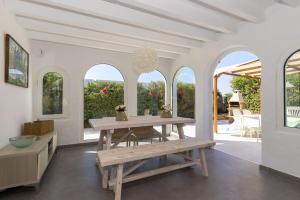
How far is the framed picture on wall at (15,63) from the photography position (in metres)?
2.63

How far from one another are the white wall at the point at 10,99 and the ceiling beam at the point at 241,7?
2854 mm

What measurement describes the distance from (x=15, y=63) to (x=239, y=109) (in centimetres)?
718

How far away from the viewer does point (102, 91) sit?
4.98 meters

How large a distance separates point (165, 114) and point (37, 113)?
10.3 ft

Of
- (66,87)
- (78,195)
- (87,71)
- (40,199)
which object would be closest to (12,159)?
(40,199)

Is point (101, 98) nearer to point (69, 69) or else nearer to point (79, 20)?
point (69, 69)

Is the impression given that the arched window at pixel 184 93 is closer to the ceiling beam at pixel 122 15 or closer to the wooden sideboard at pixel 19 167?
the ceiling beam at pixel 122 15

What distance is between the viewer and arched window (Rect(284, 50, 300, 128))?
9.08ft

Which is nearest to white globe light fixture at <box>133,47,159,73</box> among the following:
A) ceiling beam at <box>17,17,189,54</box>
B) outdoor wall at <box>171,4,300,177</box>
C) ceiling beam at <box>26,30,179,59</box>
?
ceiling beam at <box>17,17,189,54</box>

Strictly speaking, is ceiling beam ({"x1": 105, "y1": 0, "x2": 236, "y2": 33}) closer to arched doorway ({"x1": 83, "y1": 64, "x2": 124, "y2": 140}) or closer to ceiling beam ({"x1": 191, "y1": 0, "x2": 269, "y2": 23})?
ceiling beam ({"x1": 191, "y1": 0, "x2": 269, "y2": 23})

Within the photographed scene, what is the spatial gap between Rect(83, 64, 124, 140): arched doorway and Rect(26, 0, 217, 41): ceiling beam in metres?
2.15

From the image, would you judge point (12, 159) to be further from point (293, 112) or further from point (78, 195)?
point (293, 112)

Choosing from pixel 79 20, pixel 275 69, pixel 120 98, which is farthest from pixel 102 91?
pixel 275 69

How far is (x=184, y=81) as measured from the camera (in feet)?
19.0
